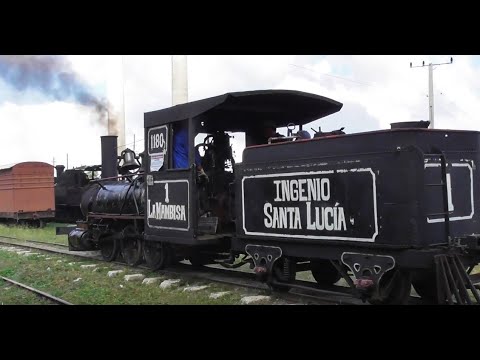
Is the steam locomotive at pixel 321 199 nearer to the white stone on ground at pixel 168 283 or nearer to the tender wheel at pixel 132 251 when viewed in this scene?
the white stone on ground at pixel 168 283

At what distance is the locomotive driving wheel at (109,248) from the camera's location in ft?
36.3

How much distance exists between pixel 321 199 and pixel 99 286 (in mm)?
4406

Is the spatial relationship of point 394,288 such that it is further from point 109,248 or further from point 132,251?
point 109,248

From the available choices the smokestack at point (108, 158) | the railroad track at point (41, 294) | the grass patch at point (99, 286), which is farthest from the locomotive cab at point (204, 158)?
the smokestack at point (108, 158)

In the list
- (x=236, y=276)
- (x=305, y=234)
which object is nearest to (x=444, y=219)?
(x=305, y=234)

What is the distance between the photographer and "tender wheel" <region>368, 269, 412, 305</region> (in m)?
5.36

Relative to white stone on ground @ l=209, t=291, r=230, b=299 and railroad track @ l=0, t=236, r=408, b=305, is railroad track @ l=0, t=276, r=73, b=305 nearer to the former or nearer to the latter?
white stone on ground @ l=209, t=291, r=230, b=299

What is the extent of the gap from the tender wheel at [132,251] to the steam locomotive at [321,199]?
1.00 metres

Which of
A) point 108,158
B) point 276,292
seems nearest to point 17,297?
point 276,292

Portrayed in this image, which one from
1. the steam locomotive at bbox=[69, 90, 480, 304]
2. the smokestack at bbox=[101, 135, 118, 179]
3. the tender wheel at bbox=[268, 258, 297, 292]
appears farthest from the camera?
the smokestack at bbox=[101, 135, 118, 179]

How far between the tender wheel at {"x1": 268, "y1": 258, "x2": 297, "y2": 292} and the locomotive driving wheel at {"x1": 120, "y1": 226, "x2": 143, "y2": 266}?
4.15 metres

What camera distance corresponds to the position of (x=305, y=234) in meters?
6.07

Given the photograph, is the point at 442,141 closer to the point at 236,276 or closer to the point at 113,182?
the point at 236,276

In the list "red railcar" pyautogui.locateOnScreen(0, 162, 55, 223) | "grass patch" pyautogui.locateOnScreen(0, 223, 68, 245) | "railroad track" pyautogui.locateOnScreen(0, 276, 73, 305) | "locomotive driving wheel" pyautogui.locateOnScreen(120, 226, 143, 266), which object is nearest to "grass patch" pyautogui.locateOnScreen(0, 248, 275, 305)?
"railroad track" pyautogui.locateOnScreen(0, 276, 73, 305)
